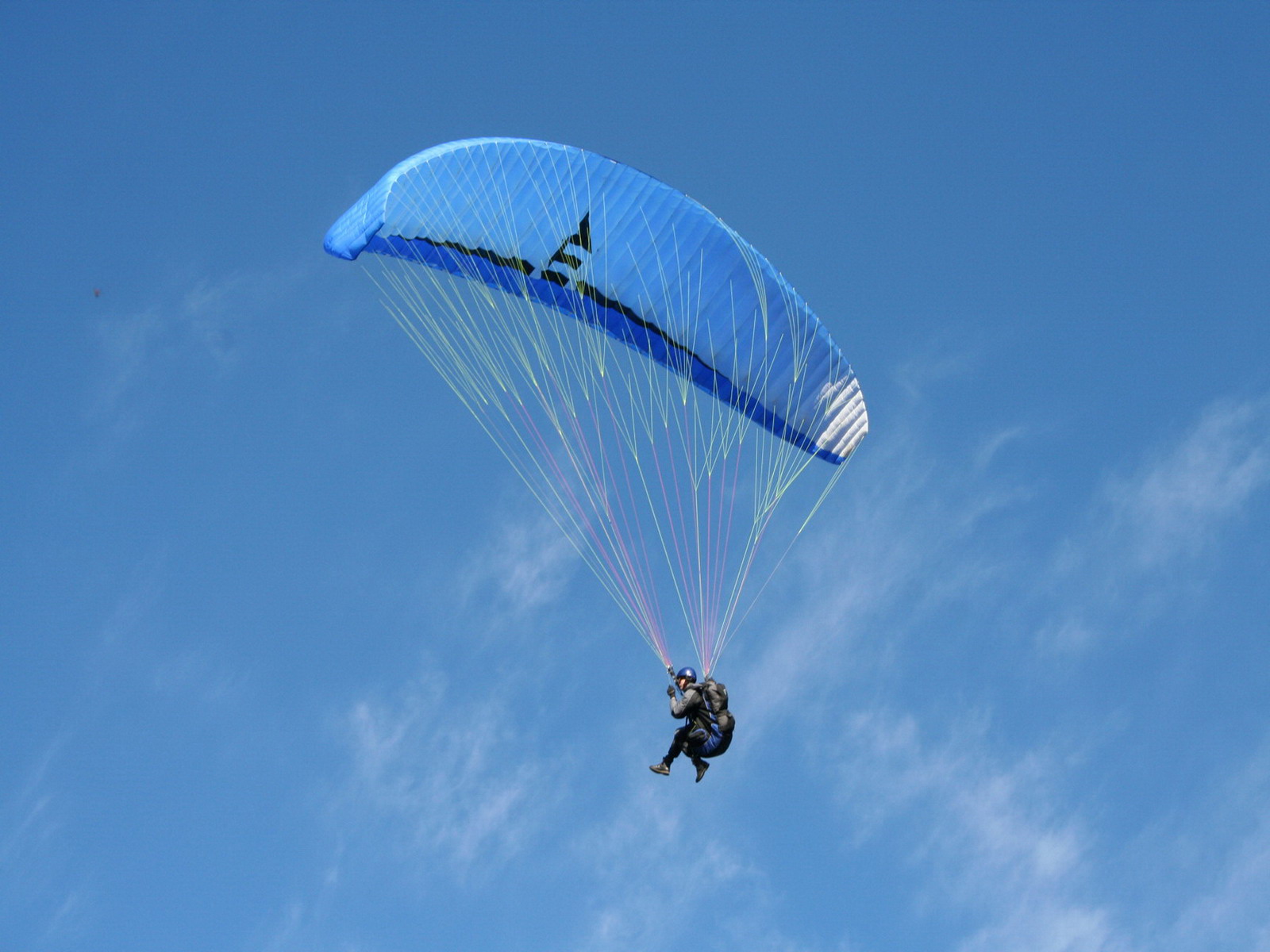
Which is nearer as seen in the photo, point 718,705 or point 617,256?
point 718,705

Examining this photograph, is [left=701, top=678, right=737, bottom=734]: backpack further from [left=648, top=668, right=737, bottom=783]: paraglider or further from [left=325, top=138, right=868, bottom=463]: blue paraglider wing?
[left=325, top=138, right=868, bottom=463]: blue paraglider wing

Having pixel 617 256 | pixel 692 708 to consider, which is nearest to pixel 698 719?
pixel 692 708

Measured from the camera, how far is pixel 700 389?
73.2 feet

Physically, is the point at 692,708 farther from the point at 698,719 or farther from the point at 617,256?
the point at 617,256

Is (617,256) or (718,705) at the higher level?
(617,256)

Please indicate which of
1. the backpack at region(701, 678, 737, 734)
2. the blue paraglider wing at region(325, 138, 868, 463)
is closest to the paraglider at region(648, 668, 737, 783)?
the backpack at region(701, 678, 737, 734)

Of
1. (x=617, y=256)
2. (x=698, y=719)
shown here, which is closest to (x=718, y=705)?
(x=698, y=719)

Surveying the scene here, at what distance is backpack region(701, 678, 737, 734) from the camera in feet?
63.5

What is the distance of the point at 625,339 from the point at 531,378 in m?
2.09

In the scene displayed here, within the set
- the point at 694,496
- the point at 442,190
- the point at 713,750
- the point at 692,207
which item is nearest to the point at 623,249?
the point at 692,207

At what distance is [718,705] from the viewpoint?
762 inches

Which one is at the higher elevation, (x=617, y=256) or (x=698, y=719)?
(x=617, y=256)

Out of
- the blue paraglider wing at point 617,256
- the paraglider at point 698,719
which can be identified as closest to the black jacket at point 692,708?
the paraglider at point 698,719

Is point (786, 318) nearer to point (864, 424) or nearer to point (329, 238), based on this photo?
point (864, 424)
